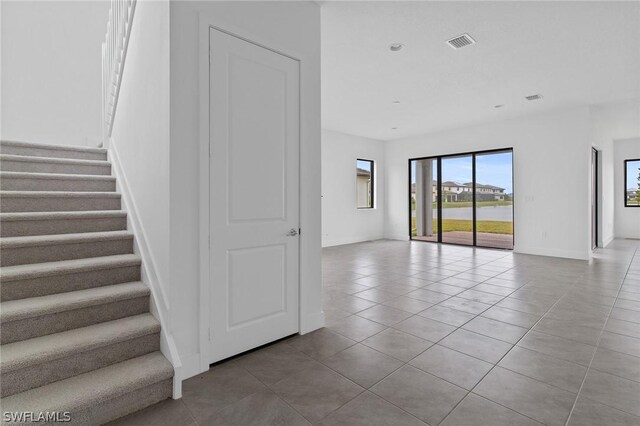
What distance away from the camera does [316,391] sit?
1985mm

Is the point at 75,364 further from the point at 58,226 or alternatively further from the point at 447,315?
the point at 447,315

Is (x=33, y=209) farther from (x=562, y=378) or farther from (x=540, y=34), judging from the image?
(x=540, y=34)

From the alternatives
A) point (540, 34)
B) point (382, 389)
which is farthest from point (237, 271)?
point (540, 34)

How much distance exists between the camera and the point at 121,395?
5.71ft

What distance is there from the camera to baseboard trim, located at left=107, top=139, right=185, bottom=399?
1.96m

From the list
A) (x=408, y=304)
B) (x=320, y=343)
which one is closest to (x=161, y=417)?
(x=320, y=343)

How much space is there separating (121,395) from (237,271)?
3.23 ft

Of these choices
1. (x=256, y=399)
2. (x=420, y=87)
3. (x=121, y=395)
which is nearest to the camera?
(x=121, y=395)

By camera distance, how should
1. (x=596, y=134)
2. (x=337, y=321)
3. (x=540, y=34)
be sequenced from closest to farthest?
(x=337, y=321), (x=540, y=34), (x=596, y=134)

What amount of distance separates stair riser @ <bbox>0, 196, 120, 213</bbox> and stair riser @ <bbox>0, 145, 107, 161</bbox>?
0.97 meters

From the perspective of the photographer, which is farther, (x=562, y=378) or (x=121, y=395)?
(x=562, y=378)

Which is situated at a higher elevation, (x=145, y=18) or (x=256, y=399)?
(x=145, y=18)

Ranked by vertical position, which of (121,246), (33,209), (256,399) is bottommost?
(256,399)

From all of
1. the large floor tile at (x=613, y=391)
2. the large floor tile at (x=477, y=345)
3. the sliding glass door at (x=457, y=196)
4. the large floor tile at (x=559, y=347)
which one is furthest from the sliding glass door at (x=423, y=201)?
the large floor tile at (x=613, y=391)
